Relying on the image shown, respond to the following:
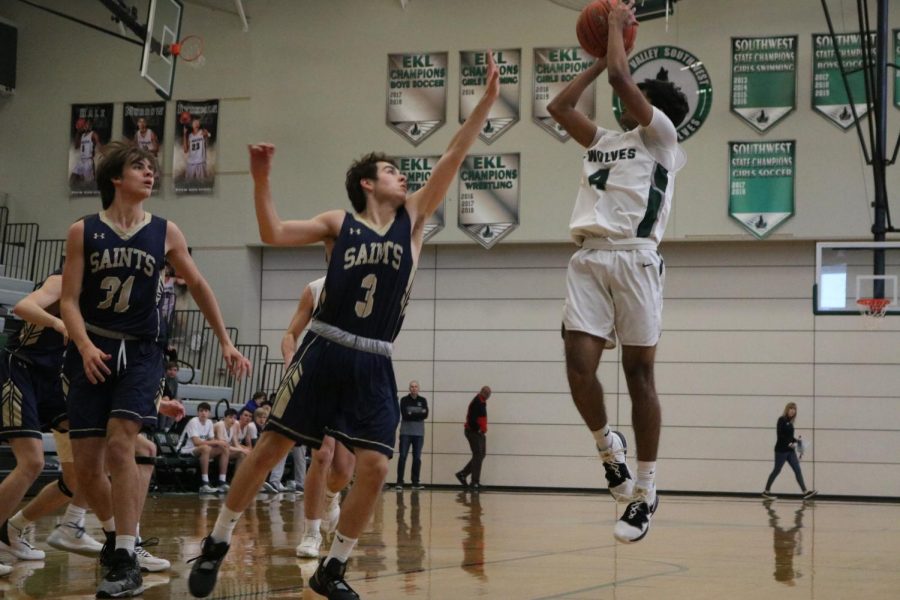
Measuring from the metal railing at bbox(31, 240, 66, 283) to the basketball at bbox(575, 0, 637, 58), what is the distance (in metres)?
18.4

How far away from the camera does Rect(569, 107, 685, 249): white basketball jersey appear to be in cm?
595

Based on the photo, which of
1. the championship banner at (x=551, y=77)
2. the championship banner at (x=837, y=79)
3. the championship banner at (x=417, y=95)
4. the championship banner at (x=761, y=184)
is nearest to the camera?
the championship banner at (x=837, y=79)

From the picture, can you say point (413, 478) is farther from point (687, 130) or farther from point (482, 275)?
point (687, 130)

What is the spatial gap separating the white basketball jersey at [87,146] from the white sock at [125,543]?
18.5m

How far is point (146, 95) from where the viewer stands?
22.9 m

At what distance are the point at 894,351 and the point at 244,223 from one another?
12.2 meters

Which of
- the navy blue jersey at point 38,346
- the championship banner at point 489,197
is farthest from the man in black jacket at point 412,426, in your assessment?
the navy blue jersey at point 38,346

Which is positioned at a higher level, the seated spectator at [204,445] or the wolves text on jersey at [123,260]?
the wolves text on jersey at [123,260]

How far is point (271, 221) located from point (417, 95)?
17.0m

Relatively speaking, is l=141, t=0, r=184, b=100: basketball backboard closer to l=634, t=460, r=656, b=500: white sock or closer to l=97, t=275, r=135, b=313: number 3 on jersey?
l=97, t=275, r=135, b=313: number 3 on jersey

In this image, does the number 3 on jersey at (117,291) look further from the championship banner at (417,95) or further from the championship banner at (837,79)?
the championship banner at (837,79)

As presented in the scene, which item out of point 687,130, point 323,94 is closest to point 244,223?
point 323,94

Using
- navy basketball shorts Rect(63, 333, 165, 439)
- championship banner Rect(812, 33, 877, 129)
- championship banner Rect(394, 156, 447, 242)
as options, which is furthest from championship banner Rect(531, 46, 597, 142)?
navy basketball shorts Rect(63, 333, 165, 439)

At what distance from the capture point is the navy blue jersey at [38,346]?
6977 millimetres
